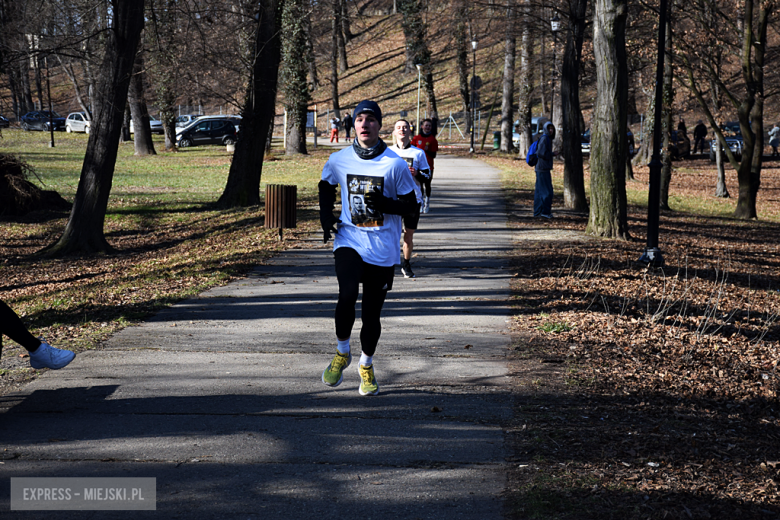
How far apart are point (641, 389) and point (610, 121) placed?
8801 mm

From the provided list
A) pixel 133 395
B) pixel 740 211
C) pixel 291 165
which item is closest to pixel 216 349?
pixel 133 395

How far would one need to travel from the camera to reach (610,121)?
1361 cm

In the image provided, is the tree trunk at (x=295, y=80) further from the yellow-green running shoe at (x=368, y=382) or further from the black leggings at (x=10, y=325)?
the black leggings at (x=10, y=325)

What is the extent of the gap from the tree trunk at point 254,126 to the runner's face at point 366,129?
14.0 meters

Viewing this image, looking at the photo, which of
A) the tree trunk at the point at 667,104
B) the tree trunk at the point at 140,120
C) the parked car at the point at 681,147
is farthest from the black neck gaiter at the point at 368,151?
the parked car at the point at 681,147

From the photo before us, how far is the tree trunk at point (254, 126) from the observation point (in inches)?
742

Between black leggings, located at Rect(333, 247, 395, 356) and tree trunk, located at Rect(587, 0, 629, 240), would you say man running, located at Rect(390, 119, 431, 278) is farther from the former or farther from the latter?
tree trunk, located at Rect(587, 0, 629, 240)

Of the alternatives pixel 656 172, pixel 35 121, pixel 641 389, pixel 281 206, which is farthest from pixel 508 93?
pixel 35 121

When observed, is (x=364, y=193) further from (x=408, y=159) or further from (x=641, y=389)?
(x=408, y=159)

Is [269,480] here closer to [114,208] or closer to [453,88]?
[114,208]

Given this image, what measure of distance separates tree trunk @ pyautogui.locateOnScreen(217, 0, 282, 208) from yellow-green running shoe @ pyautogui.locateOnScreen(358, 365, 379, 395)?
14066 millimetres

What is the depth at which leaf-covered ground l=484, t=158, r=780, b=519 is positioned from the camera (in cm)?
401

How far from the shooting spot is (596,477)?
4.16 m

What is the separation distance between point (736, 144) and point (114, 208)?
109 ft
